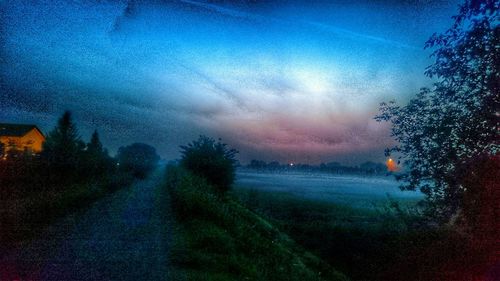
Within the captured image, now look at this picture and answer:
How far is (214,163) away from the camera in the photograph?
115 ft

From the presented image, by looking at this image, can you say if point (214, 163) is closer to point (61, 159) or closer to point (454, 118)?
point (61, 159)

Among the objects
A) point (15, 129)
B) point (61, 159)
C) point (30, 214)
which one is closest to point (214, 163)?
point (61, 159)

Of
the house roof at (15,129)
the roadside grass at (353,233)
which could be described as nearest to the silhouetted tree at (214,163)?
the roadside grass at (353,233)

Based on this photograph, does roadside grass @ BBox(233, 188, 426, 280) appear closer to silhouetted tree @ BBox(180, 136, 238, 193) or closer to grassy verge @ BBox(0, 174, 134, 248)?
silhouetted tree @ BBox(180, 136, 238, 193)

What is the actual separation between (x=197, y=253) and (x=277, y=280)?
230 centimetres

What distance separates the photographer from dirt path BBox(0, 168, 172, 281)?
772 cm

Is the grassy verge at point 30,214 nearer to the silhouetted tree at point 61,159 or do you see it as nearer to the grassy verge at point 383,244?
the silhouetted tree at point 61,159

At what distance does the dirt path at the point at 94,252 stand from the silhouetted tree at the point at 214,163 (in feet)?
63.6

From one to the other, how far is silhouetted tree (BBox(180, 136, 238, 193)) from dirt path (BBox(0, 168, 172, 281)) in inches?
763

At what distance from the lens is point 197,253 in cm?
986

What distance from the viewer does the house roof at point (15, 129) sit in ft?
189

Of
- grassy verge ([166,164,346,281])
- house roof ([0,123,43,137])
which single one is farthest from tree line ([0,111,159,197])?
house roof ([0,123,43,137])

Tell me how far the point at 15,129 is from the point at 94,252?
2425 inches

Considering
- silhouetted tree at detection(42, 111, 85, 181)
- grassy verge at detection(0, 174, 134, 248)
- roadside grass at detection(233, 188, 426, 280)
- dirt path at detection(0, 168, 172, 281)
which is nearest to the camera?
dirt path at detection(0, 168, 172, 281)
